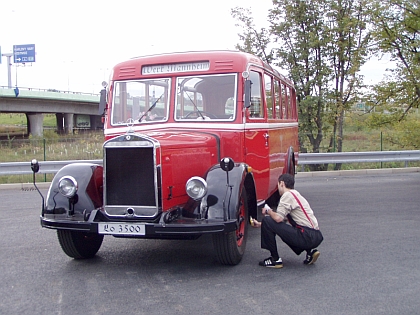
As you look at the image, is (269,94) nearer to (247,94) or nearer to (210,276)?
(247,94)

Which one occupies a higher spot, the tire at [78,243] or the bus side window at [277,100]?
the bus side window at [277,100]

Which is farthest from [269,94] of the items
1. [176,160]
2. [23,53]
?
[23,53]

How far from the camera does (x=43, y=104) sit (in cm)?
4125

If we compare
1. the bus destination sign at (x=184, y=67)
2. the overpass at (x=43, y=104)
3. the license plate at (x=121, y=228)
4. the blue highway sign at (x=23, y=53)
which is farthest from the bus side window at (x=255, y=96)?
the blue highway sign at (x=23, y=53)

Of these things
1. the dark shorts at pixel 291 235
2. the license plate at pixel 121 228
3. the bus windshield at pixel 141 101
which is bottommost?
the dark shorts at pixel 291 235

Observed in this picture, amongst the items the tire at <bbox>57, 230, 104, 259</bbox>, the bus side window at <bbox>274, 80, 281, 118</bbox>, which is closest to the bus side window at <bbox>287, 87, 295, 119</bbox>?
the bus side window at <bbox>274, 80, 281, 118</bbox>

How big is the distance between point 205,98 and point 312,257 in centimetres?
251

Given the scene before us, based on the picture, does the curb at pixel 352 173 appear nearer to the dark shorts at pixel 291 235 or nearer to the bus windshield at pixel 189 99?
the bus windshield at pixel 189 99

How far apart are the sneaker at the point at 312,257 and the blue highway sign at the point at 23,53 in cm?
4439

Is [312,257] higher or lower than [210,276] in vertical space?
higher

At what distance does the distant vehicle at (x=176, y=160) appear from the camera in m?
5.97

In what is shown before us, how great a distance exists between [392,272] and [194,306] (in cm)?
242

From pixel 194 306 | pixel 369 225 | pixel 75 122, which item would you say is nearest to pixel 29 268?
pixel 194 306

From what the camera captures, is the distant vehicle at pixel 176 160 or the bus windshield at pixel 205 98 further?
the bus windshield at pixel 205 98
